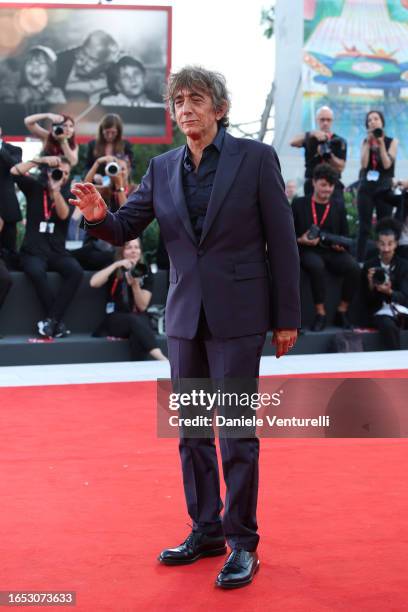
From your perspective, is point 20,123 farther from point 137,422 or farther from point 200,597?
point 200,597

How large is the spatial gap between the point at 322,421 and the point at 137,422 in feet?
2.95

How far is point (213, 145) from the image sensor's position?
9.02 ft

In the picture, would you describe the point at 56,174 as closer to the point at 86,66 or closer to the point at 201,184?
the point at 86,66

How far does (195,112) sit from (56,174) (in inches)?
171

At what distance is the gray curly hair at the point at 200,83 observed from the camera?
264 cm

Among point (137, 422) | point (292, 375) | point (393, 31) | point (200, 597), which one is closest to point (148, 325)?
point (292, 375)

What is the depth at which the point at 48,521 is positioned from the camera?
124 inches

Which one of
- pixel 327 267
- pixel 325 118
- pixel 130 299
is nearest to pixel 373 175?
pixel 325 118

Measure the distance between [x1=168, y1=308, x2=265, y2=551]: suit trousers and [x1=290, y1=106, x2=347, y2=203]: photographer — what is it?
16.3 feet

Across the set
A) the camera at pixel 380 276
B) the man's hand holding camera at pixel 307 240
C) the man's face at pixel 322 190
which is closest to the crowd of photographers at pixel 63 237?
the man's hand holding camera at pixel 307 240

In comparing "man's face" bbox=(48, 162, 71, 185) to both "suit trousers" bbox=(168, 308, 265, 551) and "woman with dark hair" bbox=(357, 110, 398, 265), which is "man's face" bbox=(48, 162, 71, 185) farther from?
"suit trousers" bbox=(168, 308, 265, 551)

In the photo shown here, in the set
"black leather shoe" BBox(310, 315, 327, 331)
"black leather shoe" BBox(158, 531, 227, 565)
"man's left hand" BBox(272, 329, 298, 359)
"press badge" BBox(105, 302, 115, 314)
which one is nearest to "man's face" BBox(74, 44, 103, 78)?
"press badge" BBox(105, 302, 115, 314)

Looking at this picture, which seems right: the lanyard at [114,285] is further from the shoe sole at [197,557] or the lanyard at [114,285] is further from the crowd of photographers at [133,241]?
the shoe sole at [197,557]

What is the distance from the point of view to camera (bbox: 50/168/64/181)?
6863mm
